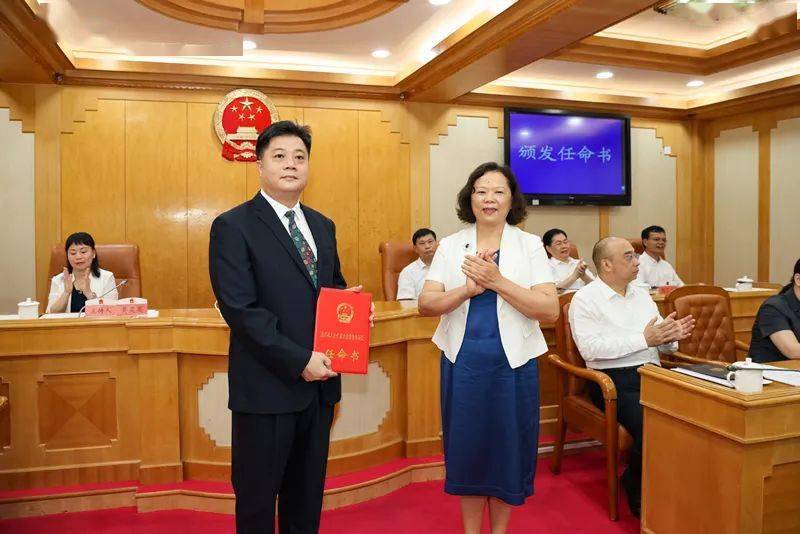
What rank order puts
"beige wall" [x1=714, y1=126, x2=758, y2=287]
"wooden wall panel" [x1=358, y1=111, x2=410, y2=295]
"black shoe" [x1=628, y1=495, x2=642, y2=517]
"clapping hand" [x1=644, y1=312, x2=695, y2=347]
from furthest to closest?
"beige wall" [x1=714, y1=126, x2=758, y2=287]
"wooden wall panel" [x1=358, y1=111, x2=410, y2=295]
"black shoe" [x1=628, y1=495, x2=642, y2=517]
"clapping hand" [x1=644, y1=312, x2=695, y2=347]

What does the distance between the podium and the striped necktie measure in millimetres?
1293

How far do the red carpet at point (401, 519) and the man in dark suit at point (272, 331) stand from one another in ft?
3.21

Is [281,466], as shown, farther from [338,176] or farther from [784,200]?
[784,200]

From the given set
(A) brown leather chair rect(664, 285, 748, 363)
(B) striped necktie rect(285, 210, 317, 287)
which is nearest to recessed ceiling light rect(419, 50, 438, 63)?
(A) brown leather chair rect(664, 285, 748, 363)

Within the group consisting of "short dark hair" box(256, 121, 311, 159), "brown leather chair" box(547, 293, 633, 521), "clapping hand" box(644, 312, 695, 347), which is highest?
"short dark hair" box(256, 121, 311, 159)

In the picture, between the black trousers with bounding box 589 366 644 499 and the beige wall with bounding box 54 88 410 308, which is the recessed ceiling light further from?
the black trousers with bounding box 589 366 644 499

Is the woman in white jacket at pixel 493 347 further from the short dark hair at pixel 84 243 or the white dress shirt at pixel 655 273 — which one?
the white dress shirt at pixel 655 273

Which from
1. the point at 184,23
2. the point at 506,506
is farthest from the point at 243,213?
the point at 184,23

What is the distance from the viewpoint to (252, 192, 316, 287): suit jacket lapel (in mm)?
1613

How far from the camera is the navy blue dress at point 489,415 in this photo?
6.17 feet

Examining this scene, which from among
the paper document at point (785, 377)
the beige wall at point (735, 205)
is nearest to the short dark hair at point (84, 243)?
the paper document at point (785, 377)

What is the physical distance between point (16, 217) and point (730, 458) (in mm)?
5027

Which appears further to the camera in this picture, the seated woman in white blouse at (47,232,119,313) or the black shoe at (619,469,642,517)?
the seated woman in white blouse at (47,232,119,313)

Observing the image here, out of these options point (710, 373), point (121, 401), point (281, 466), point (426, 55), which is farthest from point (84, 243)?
point (710, 373)
